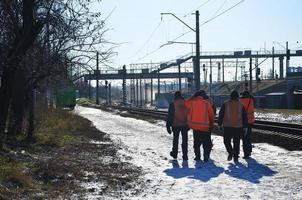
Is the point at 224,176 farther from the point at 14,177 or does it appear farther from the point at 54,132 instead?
the point at 54,132

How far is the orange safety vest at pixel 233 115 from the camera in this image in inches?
540

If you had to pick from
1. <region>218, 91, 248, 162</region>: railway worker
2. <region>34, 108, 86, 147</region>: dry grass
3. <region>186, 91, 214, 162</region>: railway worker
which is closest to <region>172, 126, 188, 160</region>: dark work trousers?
<region>186, 91, 214, 162</region>: railway worker

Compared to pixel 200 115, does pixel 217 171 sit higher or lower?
lower

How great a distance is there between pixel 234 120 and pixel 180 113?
151 cm

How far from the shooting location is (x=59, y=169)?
11844 mm

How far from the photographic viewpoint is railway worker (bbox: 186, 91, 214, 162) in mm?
13922

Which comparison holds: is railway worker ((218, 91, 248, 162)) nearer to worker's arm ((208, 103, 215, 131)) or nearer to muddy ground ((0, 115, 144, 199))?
worker's arm ((208, 103, 215, 131))

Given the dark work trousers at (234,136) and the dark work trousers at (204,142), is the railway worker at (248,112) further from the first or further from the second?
the dark work trousers at (204,142)

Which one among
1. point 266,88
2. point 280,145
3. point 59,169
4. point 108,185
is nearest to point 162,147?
point 280,145

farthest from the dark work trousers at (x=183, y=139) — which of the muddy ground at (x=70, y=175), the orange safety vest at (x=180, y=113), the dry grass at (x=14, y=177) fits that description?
the dry grass at (x=14, y=177)

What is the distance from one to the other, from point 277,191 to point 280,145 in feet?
30.3

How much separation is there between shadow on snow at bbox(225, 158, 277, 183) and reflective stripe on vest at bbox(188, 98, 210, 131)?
1.32 metres

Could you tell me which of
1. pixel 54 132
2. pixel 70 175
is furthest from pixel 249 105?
pixel 54 132

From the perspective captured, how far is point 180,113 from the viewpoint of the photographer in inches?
570
